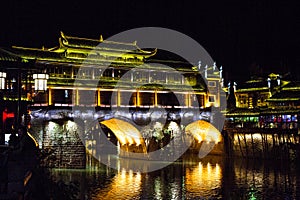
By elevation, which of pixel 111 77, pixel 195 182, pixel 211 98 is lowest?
pixel 195 182

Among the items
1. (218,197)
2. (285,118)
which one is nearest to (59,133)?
(218,197)

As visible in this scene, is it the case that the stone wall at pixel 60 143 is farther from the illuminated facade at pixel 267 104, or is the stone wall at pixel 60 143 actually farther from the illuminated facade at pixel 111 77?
the illuminated facade at pixel 267 104

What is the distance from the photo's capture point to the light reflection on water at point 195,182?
862 inches

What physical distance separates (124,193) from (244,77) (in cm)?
4628

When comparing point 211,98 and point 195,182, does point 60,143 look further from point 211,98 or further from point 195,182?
point 211,98

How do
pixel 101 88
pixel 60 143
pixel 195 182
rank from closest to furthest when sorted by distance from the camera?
pixel 195 182 → pixel 60 143 → pixel 101 88

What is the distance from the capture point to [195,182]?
87.4ft

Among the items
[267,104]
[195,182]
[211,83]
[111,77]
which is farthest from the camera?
[267,104]

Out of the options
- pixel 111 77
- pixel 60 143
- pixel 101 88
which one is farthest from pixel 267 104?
pixel 60 143

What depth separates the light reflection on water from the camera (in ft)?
71.9

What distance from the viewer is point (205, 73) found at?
4481 cm

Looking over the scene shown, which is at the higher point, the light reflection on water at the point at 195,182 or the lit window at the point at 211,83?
the lit window at the point at 211,83

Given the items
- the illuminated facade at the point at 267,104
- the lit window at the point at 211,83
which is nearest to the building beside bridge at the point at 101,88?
the lit window at the point at 211,83

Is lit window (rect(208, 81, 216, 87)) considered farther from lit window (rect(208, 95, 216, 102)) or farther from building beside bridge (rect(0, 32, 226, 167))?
lit window (rect(208, 95, 216, 102))
